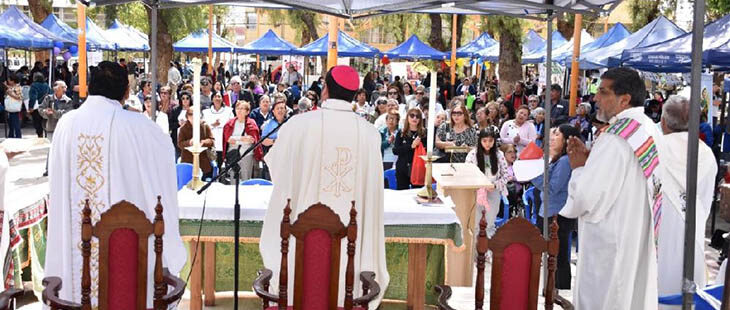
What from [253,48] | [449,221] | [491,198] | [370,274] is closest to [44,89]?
[253,48]

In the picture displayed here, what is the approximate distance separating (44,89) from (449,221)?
14202mm

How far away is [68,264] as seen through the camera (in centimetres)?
426

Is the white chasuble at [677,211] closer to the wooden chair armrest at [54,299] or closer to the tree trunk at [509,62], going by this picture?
the wooden chair armrest at [54,299]

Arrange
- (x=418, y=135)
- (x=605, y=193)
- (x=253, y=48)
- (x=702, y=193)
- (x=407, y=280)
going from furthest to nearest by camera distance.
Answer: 1. (x=253, y=48)
2. (x=418, y=135)
3. (x=407, y=280)
4. (x=702, y=193)
5. (x=605, y=193)

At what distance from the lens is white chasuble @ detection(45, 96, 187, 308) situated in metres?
4.21

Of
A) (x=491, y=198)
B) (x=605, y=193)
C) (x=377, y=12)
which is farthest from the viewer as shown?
(x=491, y=198)

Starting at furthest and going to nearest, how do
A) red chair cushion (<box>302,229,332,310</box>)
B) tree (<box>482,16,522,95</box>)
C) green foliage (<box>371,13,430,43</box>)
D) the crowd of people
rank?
1. green foliage (<box>371,13,430,43</box>)
2. tree (<box>482,16,522,95</box>)
3. the crowd of people
4. red chair cushion (<box>302,229,332,310</box>)

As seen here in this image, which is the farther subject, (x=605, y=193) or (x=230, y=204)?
(x=230, y=204)

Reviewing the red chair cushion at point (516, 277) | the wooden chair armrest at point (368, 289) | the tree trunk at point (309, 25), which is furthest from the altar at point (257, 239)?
the tree trunk at point (309, 25)

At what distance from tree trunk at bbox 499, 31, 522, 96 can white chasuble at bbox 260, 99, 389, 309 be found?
16.8 metres

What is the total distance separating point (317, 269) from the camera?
3.58 meters

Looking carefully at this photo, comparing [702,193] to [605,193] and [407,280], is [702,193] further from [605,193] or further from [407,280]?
[407,280]

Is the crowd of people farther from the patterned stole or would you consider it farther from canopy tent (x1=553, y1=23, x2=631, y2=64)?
canopy tent (x1=553, y1=23, x2=631, y2=64)

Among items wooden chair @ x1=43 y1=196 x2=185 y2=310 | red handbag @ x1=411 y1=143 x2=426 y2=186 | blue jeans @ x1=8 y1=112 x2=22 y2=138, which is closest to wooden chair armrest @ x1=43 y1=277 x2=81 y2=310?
wooden chair @ x1=43 y1=196 x2=185 y2=310
